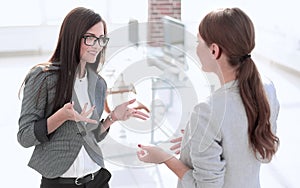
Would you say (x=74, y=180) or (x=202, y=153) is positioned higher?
(x=202, y=153)

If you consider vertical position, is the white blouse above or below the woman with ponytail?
below

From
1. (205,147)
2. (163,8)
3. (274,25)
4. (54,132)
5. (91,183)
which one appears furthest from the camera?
(274,25)

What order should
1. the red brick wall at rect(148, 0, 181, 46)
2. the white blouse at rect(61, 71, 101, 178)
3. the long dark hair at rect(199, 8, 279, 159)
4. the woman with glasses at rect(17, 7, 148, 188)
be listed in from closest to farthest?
the long dark hair at rect(199, 8, 279, 159), the woman with glasses at rect(17, 7, 148, 188), the white blouse at rect(61, 71, 101, 178), the red brick wall at rect(148, 0, 181, 46)

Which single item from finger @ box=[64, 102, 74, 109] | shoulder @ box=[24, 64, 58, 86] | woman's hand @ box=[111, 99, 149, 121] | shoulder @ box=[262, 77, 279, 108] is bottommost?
woman's hand @ box=[111, 99, 149, 121]

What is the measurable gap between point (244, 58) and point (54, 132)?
578 millimetres

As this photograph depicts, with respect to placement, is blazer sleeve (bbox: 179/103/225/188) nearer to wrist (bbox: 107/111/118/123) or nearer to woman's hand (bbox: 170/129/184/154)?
woman's hand (bbox: 170/129/184/154)

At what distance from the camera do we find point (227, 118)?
0.95m

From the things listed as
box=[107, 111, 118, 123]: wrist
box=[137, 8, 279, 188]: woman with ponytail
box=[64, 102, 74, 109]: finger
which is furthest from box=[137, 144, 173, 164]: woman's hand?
box=[64, 102, 74, 109]: finger

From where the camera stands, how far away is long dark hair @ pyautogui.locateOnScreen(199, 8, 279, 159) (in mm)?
934

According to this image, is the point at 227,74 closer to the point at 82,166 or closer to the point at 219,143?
the point at 219,143

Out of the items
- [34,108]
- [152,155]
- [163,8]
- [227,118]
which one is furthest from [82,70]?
[163,8]

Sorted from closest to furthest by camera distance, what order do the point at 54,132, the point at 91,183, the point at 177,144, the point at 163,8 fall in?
the point at 177,144
the point at 54,132
the point at 91,183
the point at 163,8

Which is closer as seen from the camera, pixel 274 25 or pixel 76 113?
pixel 76 113

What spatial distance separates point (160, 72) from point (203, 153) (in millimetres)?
264
